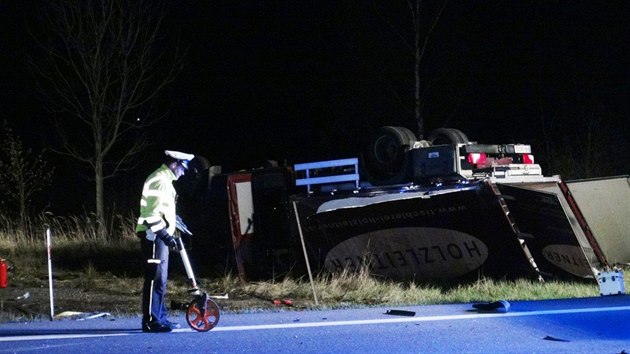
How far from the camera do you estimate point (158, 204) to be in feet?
28.3

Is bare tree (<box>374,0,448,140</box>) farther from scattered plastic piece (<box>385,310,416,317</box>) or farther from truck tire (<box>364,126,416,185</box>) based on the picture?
scattered plastic piece (<box>385,310,416,317</box>)

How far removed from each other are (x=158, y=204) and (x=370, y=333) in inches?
91.5

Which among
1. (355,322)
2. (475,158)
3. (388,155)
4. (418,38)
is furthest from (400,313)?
(418,38)

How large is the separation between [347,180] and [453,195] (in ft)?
5.94

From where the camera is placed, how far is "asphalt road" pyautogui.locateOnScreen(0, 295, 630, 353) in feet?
25.8

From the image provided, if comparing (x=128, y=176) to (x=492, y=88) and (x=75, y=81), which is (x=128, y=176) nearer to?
(x=75, y=81)

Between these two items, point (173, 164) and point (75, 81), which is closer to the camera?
point (173, 164)

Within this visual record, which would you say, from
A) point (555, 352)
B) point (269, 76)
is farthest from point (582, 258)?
point (269, 76)

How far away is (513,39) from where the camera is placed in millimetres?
Result: 24938

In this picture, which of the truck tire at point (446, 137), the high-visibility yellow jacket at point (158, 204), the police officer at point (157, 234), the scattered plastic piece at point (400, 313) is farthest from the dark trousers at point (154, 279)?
the truck tire at point (446, 137)

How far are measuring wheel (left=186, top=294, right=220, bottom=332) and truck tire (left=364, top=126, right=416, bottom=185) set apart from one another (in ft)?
16.0

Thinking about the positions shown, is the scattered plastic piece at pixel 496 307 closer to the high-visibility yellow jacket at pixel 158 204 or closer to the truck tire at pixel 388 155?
the truck tire at pixel 388 155

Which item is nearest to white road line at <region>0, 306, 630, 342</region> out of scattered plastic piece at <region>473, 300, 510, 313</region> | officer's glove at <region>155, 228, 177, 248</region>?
scattered plastic piece at <region>473, 300, 510, 313</region>

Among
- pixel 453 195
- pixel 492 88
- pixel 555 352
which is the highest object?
pixel 492 88
